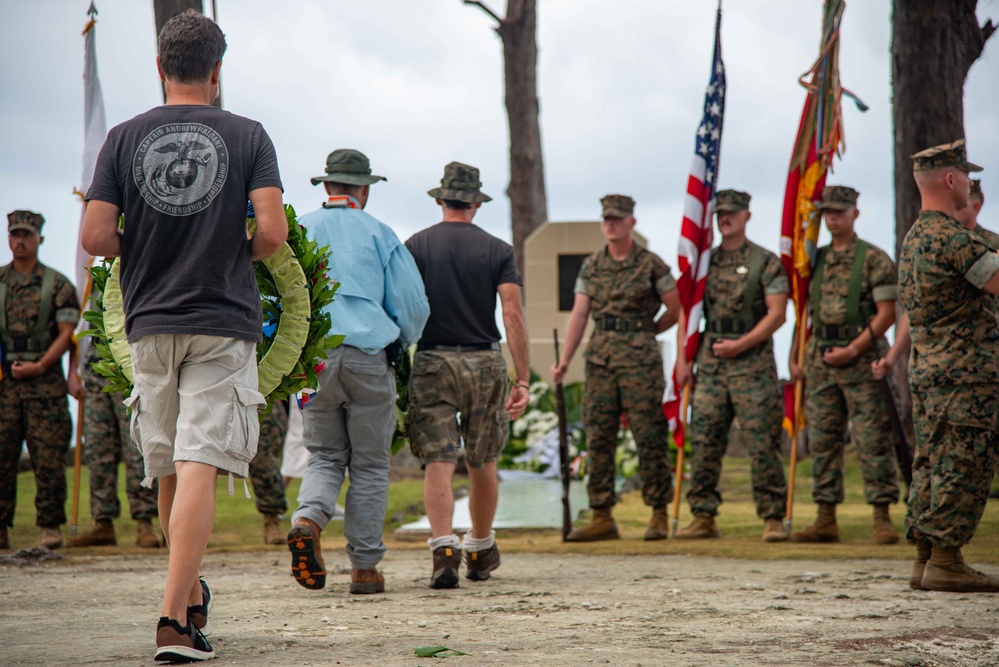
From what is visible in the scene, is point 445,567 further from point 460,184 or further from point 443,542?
point 460,184

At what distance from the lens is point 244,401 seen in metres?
3.77

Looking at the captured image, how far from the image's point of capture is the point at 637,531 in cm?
889

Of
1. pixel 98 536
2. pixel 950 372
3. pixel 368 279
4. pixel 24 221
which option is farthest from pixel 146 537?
pixel 950 372

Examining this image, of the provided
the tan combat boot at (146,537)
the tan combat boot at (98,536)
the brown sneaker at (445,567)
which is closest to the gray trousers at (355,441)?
the brown sneaker at (445,567)

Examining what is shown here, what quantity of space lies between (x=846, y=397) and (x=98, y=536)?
528cm

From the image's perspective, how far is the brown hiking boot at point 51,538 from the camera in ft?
27.0

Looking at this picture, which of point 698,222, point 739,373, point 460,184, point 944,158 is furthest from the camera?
point 698,222

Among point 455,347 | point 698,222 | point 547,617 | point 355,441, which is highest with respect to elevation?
point 698,222

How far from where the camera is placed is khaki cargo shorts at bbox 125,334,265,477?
3693mm

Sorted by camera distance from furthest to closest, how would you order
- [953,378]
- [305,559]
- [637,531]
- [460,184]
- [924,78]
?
[924,78], [637,531], [460,184], [953,378], [305,559]

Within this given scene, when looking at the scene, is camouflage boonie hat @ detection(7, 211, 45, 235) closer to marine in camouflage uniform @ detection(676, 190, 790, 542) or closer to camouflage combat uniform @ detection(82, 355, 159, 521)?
camouflage combat uniform @ detection(82, 355, 159, 521)

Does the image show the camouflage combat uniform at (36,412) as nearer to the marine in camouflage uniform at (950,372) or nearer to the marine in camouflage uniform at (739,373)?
the marine in camouflage uniform at (739,373)

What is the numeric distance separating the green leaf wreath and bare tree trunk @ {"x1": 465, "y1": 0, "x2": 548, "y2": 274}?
11.9m

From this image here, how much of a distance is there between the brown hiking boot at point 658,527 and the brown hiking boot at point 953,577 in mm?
2884
